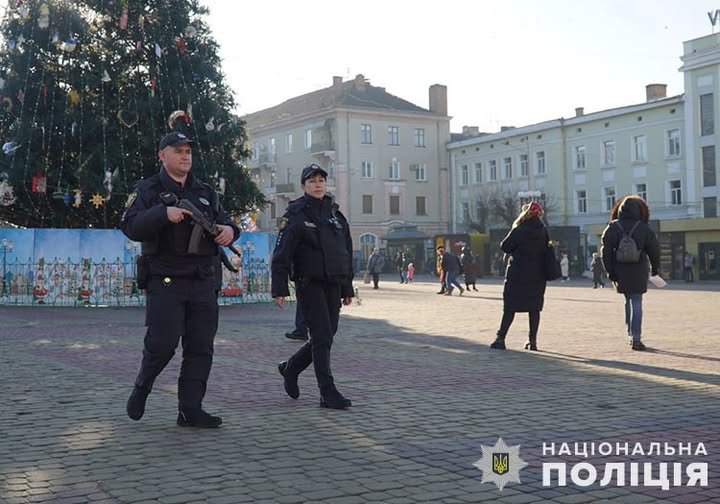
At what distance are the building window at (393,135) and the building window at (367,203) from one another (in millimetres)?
4941

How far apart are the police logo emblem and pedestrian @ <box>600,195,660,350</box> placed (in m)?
6.27

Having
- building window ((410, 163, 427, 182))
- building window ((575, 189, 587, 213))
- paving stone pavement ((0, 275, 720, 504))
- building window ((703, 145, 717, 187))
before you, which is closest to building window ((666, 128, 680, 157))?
building window ((703, 145, 717, 187))

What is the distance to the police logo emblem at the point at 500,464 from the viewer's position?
4805 mm

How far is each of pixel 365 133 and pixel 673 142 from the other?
25.5 m

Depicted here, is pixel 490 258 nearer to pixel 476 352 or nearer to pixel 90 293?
pixel 90 293

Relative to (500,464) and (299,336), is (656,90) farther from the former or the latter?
(500,464)

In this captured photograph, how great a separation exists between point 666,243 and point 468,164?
1060 inches

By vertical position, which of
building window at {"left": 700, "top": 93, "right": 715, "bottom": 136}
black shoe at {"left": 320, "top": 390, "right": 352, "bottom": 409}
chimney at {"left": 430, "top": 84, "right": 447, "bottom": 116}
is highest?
chimney at {"left": 430, "top": 84, "right": 447, "bottom": 116}

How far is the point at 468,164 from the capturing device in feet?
236

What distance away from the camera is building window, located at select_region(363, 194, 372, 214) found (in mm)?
71875

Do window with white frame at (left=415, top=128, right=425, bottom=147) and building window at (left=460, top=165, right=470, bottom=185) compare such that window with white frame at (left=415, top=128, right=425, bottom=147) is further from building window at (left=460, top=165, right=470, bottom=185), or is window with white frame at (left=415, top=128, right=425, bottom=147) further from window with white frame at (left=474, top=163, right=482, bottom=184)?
window with white frame at (left=474, top=163, right=482, bottom=184)

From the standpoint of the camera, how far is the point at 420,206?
245 ft

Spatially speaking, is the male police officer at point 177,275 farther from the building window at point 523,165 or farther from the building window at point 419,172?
the building window at point 419,172

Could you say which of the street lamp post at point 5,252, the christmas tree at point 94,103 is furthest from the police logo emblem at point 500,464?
the christmas tree at point 94,103
